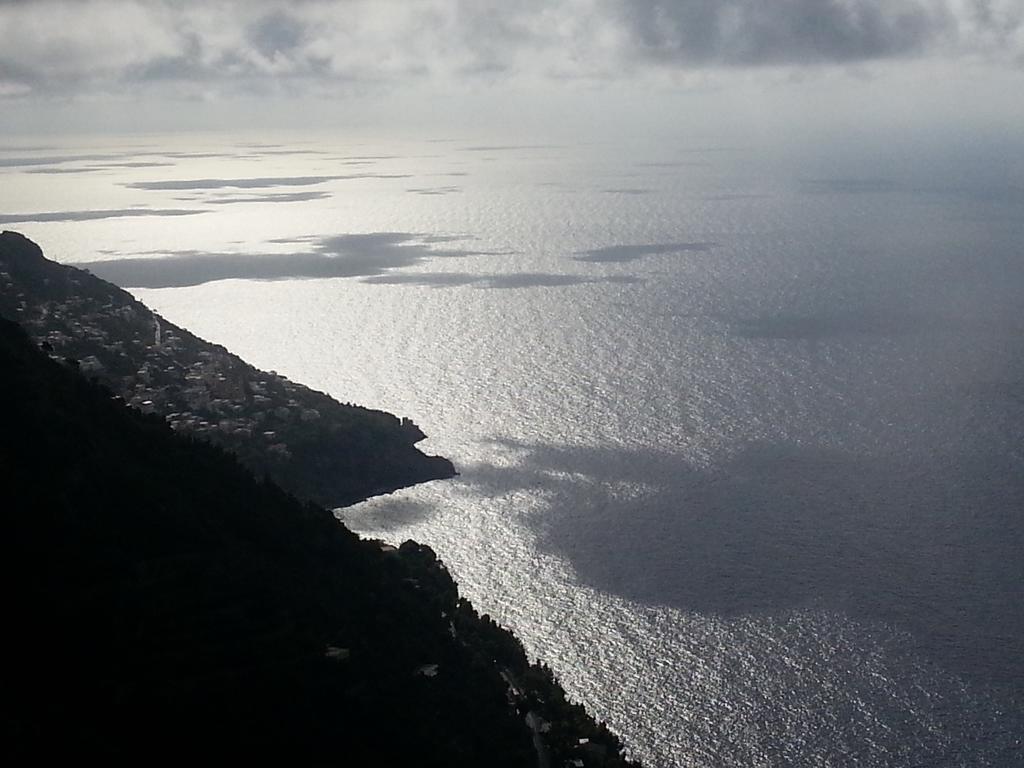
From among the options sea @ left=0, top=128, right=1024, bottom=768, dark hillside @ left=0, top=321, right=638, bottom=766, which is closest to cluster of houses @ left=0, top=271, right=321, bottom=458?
sea @ left=0, top=128, right=1024, bottom=768

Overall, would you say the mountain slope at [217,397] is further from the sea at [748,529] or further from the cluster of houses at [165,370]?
the sea at [748,529]

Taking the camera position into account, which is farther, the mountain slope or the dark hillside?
the mountain slope

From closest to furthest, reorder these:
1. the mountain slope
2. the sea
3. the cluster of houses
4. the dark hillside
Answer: the dark hillside
the sea
the mountain slope
the cluster of houses

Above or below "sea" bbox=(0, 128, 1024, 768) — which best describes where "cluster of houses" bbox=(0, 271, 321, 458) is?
above

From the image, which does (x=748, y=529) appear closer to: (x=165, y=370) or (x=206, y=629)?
(x=206, y=629)

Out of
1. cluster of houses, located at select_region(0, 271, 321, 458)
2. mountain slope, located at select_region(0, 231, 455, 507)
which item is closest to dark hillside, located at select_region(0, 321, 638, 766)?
mountain slope, located at select_region(0, 231, 455, 507)

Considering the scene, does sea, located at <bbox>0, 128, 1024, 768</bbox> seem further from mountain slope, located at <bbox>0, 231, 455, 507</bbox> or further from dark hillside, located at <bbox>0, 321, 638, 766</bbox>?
dark hillside, located at <bbox>0, 321, 638, 766</bbox>

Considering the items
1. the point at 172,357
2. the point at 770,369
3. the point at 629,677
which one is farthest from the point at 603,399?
the point at 629,677

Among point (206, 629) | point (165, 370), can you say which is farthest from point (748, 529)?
point (165, 370)

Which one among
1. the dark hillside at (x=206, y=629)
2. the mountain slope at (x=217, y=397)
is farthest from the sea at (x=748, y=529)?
the dark hillside at (x=206, y=629)

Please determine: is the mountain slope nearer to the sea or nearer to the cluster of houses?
the cluster of houses

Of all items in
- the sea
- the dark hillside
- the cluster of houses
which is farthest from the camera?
the cluster of houses

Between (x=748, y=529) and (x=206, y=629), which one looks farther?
(x=748, y=529)
